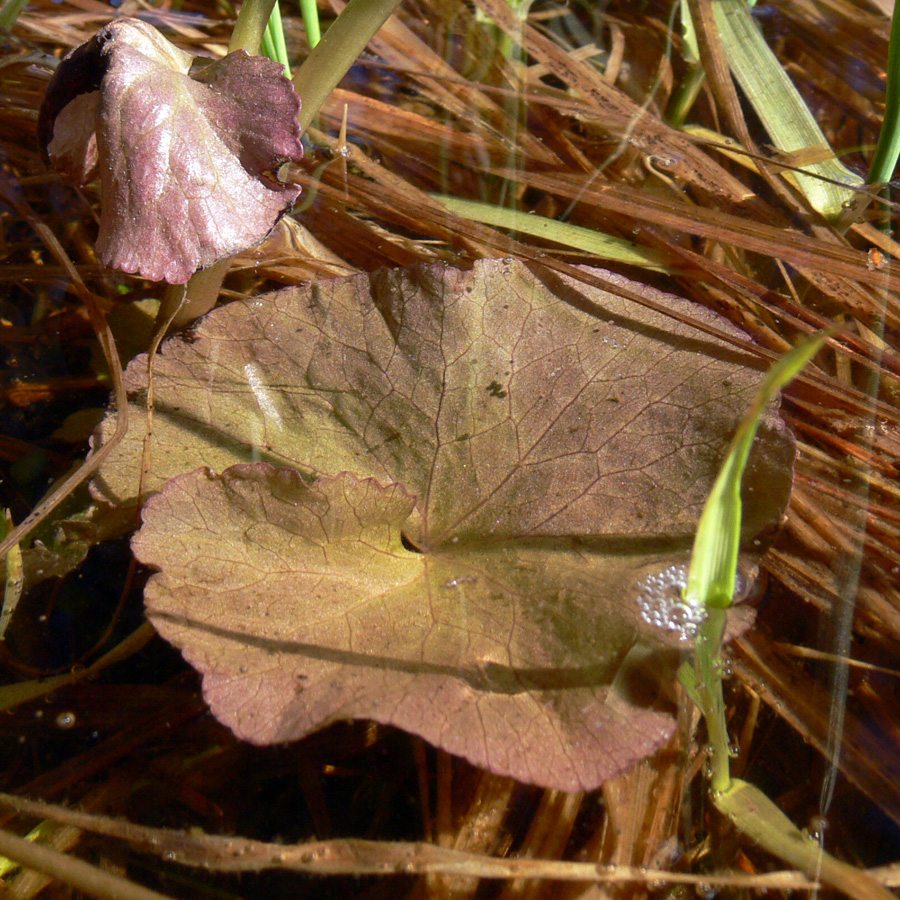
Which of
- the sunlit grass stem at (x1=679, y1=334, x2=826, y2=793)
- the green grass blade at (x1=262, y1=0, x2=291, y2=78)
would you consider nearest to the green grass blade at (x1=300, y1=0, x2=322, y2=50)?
the green grass blade at (x1=262, y1=0, x2=291, y2=78)

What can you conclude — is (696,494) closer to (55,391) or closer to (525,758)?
(525,758)

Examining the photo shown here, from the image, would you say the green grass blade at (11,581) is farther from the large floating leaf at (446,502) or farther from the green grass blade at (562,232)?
the green grass blade at (562,232)

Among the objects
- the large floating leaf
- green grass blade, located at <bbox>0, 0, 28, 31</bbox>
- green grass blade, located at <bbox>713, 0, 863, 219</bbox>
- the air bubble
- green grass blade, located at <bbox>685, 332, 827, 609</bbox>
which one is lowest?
the air bubble

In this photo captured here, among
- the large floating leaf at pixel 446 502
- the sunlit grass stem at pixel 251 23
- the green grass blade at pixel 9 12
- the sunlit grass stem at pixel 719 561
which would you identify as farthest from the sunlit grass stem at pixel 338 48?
the green grass blade at pixel 9 12

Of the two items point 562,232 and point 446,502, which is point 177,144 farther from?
point 562,232

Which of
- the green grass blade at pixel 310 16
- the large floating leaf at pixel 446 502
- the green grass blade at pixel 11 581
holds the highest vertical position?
the green grass blade at pixel 310 16

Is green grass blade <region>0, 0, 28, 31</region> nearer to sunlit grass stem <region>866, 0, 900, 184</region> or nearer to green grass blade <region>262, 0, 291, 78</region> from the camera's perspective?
green grass blade <region>262, 0, 291, 78</region>

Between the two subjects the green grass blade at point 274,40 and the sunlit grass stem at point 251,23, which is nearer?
the sunlit grass stem at point 251,23
